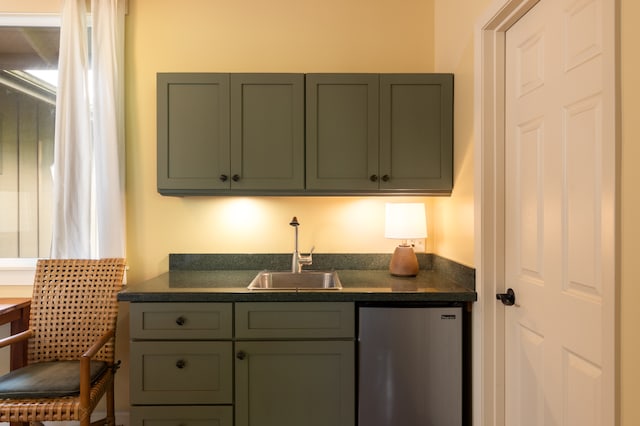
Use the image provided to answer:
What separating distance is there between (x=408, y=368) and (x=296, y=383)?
0.56 m

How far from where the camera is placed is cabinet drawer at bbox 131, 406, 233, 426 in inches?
68.2

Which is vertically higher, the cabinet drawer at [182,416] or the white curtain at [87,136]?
the white curtain at [87,136]

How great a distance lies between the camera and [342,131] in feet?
6.69

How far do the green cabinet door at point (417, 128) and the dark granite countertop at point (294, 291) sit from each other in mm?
565

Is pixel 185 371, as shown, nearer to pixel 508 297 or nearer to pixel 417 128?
pixel 508 297

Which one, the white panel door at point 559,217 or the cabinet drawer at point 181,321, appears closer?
the white panel door at point 559,217

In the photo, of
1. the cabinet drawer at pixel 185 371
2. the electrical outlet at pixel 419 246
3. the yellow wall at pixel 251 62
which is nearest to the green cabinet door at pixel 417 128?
the yellow wall at pixel 251 62

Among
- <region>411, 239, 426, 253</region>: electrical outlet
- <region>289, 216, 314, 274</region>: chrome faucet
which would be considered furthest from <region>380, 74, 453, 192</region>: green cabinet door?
<region>289, 216, 314, 274</region>: chrome faucet

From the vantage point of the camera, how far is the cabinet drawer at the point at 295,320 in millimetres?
1745

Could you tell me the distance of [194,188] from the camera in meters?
2.04

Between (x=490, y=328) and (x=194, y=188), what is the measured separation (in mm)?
1736

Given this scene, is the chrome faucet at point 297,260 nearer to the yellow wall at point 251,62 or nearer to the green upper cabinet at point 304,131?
the yellow wall at point 251,62

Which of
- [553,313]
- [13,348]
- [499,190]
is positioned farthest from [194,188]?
[553,313]

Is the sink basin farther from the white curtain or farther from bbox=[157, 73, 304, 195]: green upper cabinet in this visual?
the white curtain
